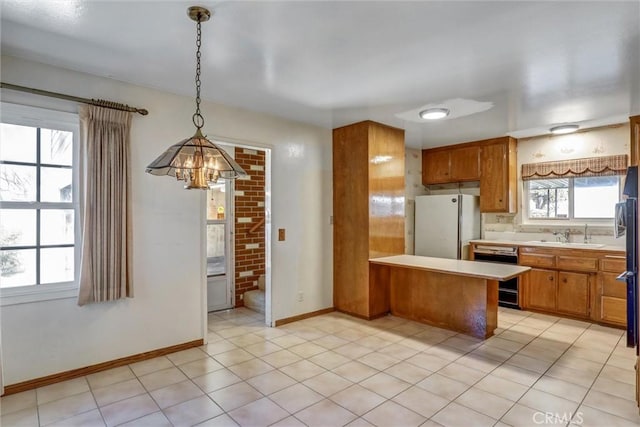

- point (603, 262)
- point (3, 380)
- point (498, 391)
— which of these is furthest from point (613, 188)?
point (3, 380)

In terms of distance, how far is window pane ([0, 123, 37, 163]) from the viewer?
251cm

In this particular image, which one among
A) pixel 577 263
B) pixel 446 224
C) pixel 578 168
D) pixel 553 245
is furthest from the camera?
pixel 446 224

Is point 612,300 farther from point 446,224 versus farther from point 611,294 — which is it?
point 446,224

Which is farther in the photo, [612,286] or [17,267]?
[612,286]

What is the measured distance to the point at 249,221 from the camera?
4980mm

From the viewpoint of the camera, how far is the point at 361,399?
7.97 feet

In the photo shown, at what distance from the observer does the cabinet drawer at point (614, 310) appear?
379cm

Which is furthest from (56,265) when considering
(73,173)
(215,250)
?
(215,250)

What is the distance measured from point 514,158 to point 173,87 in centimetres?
456

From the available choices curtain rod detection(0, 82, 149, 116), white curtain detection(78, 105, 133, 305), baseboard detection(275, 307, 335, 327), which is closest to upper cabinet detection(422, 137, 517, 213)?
baseboard detection(275, 307, 335, 327)

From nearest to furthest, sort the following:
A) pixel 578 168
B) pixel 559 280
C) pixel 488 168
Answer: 1. pixel 559 280
2. pixel 578 168
3. pixel 488 168

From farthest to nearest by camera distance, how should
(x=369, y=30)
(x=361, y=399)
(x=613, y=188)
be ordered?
(x=613, y=188) → (x=361, y=399) → (x=369, y=30)

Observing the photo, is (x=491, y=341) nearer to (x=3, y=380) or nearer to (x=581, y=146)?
(x=581, y=146)

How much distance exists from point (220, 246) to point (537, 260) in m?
4.18
